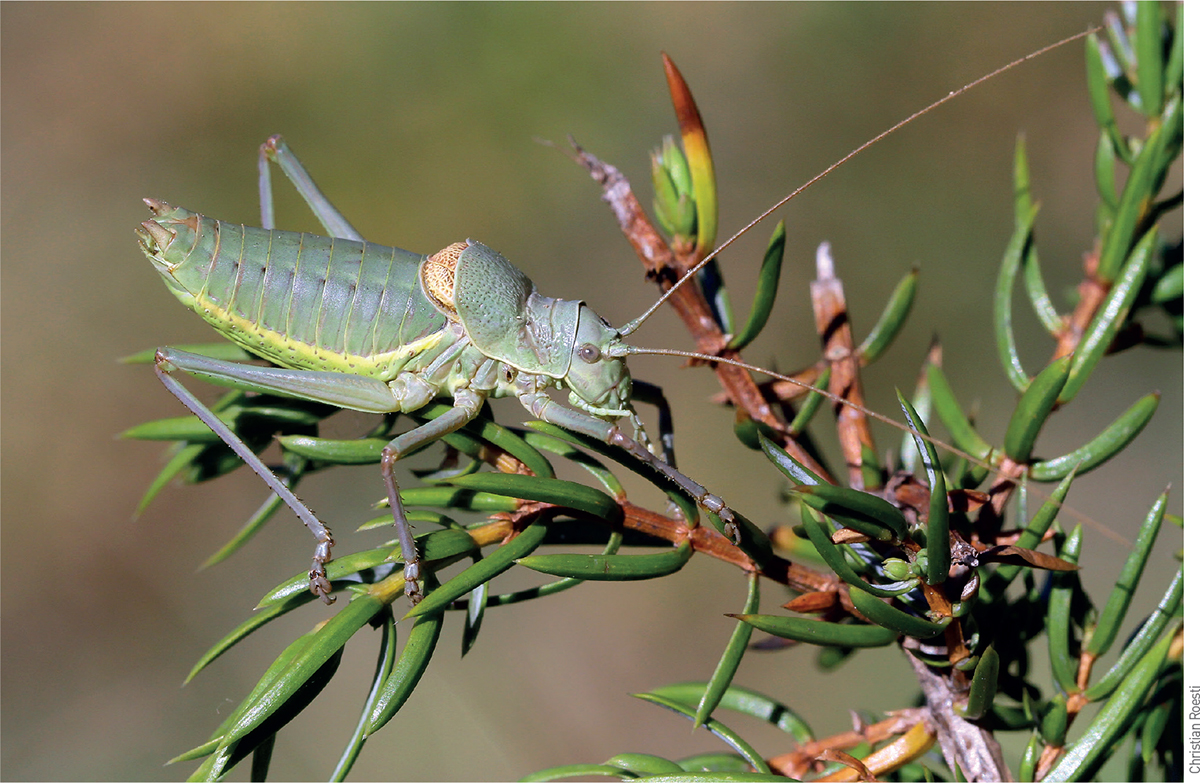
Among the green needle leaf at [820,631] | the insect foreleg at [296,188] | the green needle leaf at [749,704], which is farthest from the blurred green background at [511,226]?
the green needle leaf at [820,631]

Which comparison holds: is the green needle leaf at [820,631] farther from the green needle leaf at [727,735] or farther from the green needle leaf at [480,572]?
the green needle leaf at [480,572]

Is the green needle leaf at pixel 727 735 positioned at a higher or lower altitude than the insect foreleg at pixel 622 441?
lower

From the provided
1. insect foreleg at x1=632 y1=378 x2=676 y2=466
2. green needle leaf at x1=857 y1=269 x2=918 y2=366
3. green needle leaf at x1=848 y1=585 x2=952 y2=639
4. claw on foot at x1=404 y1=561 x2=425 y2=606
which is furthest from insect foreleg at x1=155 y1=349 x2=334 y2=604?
green needle leaf at x1=857 y1=269 x2=918 y2=366

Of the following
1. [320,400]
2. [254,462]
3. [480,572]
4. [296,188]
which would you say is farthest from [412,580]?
[296,188]

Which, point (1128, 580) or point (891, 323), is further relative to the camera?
point (891, 323)

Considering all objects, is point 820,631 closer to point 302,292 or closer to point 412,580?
point 412,580

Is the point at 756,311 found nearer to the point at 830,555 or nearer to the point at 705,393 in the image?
the point at 830,555
